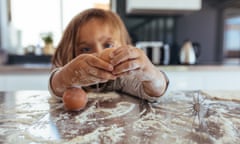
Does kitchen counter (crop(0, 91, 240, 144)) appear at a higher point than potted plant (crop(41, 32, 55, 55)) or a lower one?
lower

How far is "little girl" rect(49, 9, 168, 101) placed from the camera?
0.48m

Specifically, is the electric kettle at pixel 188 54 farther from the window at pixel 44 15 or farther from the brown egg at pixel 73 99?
the brown egg at pixel 73 99

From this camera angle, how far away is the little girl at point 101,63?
0.48 metres

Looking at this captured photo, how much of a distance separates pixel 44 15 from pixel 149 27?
1.14m

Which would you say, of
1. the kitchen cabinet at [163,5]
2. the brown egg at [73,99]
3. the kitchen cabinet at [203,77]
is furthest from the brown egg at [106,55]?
the kitchen cabinet at [163,5]

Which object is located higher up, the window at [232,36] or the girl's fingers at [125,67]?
the window at [232,36]

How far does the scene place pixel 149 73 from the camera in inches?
21.6

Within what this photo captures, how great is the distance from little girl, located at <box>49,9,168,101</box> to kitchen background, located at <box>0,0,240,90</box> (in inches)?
43.7

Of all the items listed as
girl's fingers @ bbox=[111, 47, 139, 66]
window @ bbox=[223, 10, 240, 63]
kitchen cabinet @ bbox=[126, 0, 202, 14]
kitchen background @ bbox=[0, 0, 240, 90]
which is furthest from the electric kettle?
girl's fingers @ bbox=[111, 47, 139, 66]

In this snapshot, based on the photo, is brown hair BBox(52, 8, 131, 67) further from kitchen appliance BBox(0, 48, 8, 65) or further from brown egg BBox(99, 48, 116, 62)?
kitchen appliance BBox(0, 48, 8, 65)

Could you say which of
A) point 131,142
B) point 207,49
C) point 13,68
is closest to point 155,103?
point 131,142

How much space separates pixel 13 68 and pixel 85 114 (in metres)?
1.28

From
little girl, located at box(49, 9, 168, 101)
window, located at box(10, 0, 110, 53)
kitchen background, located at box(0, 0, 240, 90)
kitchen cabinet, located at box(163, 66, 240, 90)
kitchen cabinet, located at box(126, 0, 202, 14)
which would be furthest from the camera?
window, located at box(10, 0, 110, 53)

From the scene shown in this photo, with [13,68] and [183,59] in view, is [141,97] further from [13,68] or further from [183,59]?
[183,59]
